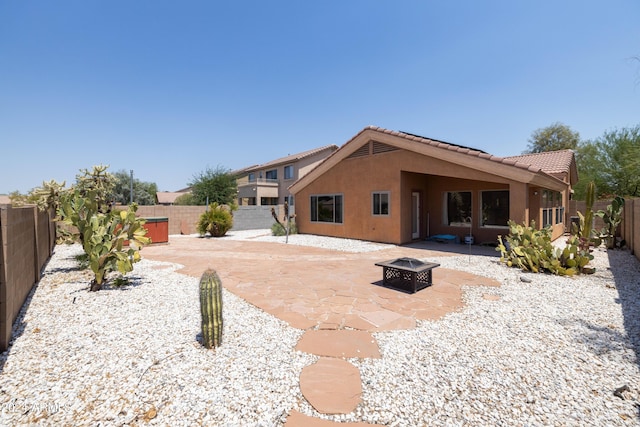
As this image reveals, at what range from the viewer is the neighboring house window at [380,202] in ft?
43.5

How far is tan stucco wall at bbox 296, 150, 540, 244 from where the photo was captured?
12.4 metres

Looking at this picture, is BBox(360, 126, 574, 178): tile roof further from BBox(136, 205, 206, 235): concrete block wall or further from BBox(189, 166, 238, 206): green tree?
BBox(189, 166, 238, 206): green tree

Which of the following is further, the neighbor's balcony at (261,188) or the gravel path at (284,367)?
the neighbor's balcony at (261,188)

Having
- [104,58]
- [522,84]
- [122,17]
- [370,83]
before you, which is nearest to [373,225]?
[370,83]

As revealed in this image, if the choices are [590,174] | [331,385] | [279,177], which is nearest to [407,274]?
[331,385]

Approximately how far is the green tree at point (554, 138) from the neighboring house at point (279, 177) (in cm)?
2795

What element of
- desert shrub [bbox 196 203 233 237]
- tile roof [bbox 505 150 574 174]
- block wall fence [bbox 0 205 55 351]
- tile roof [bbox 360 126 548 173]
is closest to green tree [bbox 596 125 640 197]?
tile roof [bbox 505 150 574 174]

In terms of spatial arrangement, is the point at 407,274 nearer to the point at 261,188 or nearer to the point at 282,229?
the point at 282,229

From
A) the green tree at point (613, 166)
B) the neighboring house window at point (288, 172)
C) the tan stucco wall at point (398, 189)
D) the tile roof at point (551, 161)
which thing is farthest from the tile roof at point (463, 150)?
the neighboring house window at point (288, 172)

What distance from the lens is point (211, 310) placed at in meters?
3.56

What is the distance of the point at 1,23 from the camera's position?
24.2 ft

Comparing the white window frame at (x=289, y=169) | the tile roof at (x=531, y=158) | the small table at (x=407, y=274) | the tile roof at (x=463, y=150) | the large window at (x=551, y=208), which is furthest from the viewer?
the white window frame at (x=289, y=169)

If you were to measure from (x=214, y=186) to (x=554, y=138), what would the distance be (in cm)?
4439

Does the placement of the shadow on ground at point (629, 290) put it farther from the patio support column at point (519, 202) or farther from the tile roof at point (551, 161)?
the tile roof at point (551, 161)
